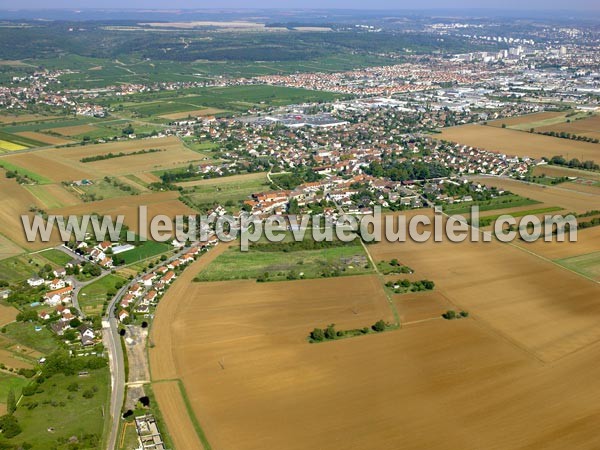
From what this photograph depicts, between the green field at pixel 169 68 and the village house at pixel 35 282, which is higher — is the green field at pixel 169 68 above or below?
above

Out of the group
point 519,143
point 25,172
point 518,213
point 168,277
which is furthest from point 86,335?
point 519,143

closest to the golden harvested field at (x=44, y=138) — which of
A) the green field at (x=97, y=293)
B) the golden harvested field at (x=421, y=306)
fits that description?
the green field at (x=97, y=293)

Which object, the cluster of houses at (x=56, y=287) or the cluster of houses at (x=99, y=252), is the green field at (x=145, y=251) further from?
the cluster of houses at (x=56, y=287)

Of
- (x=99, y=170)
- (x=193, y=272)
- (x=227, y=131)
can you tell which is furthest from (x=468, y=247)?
(x=227, y=131)

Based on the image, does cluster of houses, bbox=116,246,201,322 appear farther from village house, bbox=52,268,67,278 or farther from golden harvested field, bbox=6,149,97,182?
golden harvested field, bbox=6,149,97,182

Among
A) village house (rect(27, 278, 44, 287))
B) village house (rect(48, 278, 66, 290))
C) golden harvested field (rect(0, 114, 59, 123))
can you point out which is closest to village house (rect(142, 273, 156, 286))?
village house (rect(48, 278, 66, 290))

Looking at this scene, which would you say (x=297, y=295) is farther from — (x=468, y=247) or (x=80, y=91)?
(x=80, y=91)

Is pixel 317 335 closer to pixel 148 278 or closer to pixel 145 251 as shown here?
pixel 148 278

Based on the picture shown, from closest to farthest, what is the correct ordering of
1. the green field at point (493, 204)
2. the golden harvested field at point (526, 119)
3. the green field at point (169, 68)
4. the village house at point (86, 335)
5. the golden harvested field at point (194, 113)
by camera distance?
the village house at point (86, 335), the green field at point (493, 204), the golden harvested field at point (526, 119), the golden harvested field at point (194, 113), the green field at point (169, 68)
